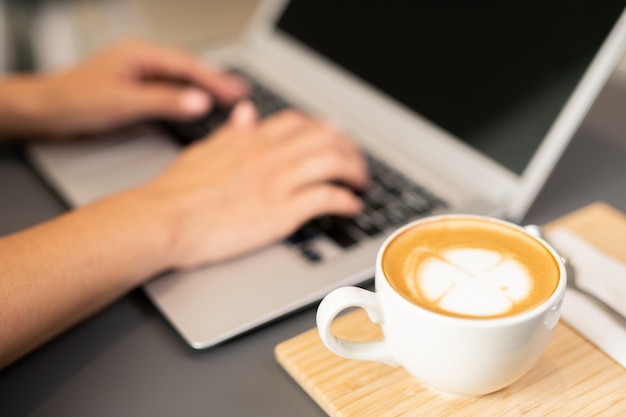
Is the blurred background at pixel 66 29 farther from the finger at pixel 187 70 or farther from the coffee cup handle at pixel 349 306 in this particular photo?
the coffee cup handle at pixel 349 306

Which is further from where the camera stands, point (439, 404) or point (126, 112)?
point (126, 112)

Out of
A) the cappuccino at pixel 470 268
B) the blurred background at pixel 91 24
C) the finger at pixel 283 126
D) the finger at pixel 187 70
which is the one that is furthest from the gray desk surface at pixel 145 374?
the blurred background at pixel 91 24

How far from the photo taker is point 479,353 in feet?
1.43

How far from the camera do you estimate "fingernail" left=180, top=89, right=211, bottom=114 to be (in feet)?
2.71

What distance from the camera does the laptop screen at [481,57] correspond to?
66 cm

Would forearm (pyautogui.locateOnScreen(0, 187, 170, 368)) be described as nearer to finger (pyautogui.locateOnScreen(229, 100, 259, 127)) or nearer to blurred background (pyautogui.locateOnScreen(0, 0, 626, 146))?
finger (pyautogui.locateOnScreen(229, 100, 259, 127))

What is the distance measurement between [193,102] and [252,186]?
19 centimetres

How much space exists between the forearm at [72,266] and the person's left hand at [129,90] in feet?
0.74

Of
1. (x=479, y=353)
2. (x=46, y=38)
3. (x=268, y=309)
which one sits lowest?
(x=46, y=38)

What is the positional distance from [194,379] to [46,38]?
1.51 meters

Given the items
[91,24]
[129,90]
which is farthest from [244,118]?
[91,24]

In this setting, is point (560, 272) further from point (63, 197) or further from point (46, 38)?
point (46, 38)

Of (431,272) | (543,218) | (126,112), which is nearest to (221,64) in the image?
(126,112)

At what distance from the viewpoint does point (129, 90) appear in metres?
0.84
